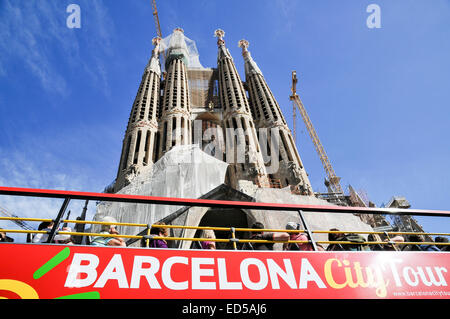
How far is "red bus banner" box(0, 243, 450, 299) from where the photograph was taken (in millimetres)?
3350

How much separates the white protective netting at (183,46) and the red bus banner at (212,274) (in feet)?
165

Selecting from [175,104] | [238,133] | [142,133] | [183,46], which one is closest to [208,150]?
[238,133]

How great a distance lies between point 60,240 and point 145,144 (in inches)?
1169

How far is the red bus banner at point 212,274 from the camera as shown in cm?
335

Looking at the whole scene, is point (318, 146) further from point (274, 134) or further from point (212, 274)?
point (212, 274)

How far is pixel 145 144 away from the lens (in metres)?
33.6

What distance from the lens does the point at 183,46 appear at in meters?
51.0

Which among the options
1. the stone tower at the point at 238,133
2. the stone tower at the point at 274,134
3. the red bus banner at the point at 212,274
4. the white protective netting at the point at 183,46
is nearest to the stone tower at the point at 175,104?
the white protective netting at the point at 183,46

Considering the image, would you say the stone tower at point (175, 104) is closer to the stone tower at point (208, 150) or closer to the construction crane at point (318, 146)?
the stone tower at point (208, 150)

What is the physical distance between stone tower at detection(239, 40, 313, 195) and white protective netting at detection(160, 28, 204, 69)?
1063cm

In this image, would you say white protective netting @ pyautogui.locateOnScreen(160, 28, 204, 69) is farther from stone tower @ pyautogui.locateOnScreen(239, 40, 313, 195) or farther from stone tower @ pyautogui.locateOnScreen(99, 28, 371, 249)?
stone tower @ pyautogui.locateOnScreen(239, 40, 313, 195)

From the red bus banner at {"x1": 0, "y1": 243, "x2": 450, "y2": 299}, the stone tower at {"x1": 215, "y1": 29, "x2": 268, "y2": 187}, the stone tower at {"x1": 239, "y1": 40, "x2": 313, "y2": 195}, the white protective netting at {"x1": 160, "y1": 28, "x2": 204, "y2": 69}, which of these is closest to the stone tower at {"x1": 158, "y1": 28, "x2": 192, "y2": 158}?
the white protective netting at {"x1": 160, "y1": 28, "x2": 204, "y2": 69}

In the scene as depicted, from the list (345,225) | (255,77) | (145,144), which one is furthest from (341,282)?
(255,77)

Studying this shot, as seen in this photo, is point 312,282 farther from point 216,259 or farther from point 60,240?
point 60,240
